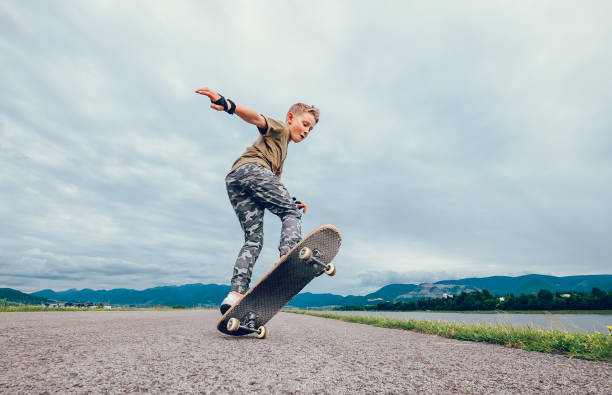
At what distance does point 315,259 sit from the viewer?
2912 millimetres

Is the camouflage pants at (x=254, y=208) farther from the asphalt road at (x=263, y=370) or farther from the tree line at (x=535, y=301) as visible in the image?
the tree line at (x=535, y=301)

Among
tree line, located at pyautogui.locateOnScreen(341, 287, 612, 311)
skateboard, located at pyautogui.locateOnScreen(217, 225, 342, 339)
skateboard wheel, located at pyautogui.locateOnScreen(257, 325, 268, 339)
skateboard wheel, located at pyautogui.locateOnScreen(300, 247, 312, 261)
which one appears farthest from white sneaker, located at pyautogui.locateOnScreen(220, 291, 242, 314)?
tree line, located at pyautogui.locateOnScreen(341, 287, 612, 311)

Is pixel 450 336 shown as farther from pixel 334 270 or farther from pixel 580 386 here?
pixel 580 386

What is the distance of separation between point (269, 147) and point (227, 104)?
2.55 ft

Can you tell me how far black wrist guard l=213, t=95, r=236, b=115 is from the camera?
10.1 feet

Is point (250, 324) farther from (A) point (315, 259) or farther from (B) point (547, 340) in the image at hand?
(B) point (547, 340)

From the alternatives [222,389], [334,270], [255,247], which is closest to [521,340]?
[334,270]

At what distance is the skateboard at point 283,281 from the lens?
2943 millimetres

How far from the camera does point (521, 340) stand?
11.3ft

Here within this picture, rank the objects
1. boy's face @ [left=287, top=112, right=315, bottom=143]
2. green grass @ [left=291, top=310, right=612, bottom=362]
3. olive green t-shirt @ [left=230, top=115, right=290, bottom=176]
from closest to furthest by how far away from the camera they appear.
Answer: green grass @ [left=291, top=310, right=612, bottom=362], olive green t-shirt @ [left=230, top=115, right=290, bottom=176], boy's face @ [left=287, top=112, right=315, bottom=143]

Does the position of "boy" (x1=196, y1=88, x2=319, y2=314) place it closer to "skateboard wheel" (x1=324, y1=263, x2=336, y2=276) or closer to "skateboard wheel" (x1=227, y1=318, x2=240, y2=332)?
"skateboard wheel" (x1=227, y1=318, x2=240, y2=332)

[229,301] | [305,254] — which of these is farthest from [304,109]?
[229,301]

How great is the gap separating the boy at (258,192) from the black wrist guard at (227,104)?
3 centimetres

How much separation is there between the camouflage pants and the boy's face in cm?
67
